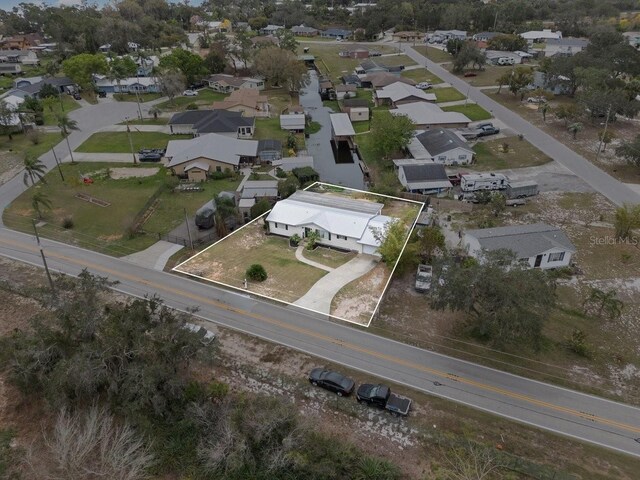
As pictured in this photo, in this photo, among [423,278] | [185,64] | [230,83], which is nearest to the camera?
[423,278]

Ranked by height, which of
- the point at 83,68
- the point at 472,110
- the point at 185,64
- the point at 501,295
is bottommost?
the point at 472,110

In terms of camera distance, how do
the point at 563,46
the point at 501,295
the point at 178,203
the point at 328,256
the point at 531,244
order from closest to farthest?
the point at 501,295
the point at 531,244
the point at 328,256
the point at 178,203
the point at 563,46

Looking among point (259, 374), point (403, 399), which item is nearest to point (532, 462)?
point (403, 399)

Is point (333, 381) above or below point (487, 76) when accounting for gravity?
below

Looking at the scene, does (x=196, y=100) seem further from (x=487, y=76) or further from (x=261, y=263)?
(x=487, y=76)

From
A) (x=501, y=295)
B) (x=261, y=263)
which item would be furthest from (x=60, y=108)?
(x=501, y=295)

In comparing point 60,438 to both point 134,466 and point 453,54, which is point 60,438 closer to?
point 134,466

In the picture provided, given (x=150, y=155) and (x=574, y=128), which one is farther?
(x=574, y=128)
